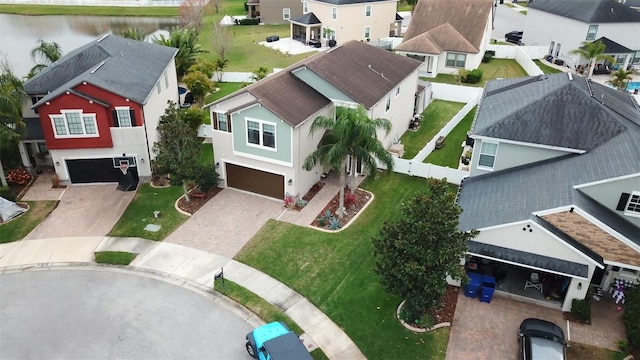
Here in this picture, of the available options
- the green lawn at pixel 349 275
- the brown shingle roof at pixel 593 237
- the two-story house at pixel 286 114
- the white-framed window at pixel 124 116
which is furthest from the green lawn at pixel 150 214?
the brown shingle roof at pixel 593 237

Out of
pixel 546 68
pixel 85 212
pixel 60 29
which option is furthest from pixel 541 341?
pixel 60 29

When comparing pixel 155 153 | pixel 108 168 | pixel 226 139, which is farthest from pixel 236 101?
pixel 108 168

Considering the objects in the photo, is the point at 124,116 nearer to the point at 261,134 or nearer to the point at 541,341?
the point at 261,134

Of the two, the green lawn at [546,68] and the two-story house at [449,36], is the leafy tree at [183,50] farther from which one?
the green lawn at [546,68]

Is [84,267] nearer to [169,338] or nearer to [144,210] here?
[144,210]

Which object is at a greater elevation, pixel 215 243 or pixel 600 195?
pixel 600 195

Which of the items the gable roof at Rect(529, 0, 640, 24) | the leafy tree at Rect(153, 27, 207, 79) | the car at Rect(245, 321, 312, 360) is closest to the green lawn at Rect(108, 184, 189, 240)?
the car at Rect(245, 321, 312, 360)
